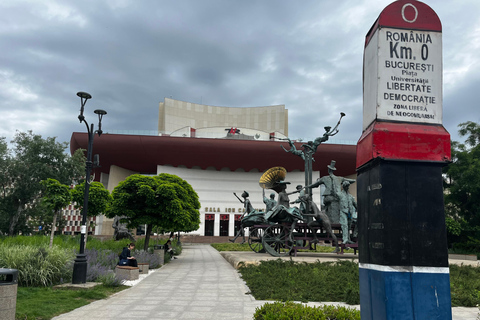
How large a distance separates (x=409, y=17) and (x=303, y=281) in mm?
8033

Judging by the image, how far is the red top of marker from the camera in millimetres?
3502

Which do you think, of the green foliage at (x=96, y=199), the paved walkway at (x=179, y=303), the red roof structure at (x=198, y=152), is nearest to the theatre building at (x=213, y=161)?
the red roof structure at (x=198, y=152)

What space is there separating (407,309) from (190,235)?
54.8 meters

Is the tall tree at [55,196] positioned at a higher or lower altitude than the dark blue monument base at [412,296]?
higher

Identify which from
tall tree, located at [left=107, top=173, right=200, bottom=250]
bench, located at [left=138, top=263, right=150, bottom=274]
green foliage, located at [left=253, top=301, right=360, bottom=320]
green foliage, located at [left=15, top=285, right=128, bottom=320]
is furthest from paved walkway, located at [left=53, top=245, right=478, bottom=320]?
tall tree, located at [left=107, top=173, right=200, bottom=250]

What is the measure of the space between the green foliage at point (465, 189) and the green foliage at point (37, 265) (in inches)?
1166

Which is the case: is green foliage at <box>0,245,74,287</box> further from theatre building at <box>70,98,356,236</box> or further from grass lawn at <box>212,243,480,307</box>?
theatre building at <box>70,98,356,236</box>

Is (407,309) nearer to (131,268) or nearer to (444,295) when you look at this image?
(444,295)

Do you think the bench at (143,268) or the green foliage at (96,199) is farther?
the green foliage at (96,199)

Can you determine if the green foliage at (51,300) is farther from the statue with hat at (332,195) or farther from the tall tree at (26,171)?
the tall tree at (26,171)

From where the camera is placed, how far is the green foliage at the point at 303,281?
837 centimetres

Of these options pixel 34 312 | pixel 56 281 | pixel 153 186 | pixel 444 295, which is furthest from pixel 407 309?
pixel 153 186

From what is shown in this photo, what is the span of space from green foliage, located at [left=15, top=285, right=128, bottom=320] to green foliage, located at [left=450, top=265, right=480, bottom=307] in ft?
25.8

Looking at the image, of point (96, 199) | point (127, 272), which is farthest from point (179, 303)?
point (96, 199)
